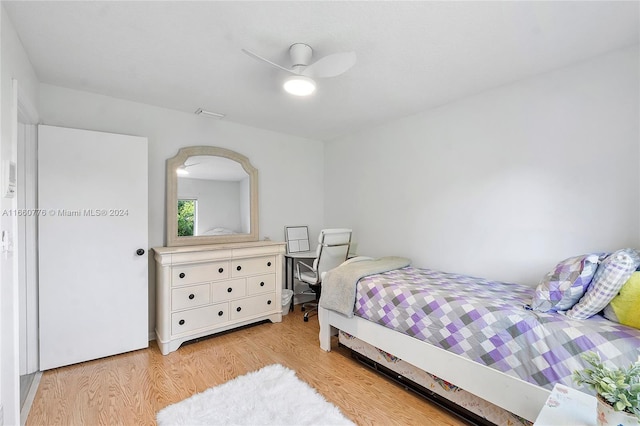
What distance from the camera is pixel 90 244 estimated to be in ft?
8.51

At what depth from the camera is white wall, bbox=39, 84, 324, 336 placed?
2.71 metres

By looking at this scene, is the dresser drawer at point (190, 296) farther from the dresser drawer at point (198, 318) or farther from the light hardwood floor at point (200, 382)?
the light hardwood floor at point (200, 382)

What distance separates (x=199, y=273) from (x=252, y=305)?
712mm

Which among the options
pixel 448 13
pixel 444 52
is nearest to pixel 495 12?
pixel 448 13

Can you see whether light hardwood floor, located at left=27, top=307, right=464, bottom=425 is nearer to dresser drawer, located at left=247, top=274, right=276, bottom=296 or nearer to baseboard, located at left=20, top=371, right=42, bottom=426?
baseboard, located at left=20, top=371, right=42, bottom=426

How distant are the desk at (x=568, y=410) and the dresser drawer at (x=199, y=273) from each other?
269 centimetres

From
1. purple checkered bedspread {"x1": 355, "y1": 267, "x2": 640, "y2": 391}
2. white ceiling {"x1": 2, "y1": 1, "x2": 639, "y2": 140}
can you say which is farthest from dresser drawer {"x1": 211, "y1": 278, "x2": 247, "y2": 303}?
white ceiling {"x1": 2, "y1": 1, "x2": 639, "y2": 140}

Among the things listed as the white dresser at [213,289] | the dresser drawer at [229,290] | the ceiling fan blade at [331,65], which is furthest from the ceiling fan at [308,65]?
the dresser drawer at [229,290]

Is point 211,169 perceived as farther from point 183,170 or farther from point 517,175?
point 517,175

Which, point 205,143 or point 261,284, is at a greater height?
point 205,143

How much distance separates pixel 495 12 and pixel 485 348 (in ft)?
6.24

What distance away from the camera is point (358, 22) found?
5.69ft

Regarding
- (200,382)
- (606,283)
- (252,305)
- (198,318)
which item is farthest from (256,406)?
(606,283)

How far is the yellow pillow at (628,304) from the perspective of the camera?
147 cm
